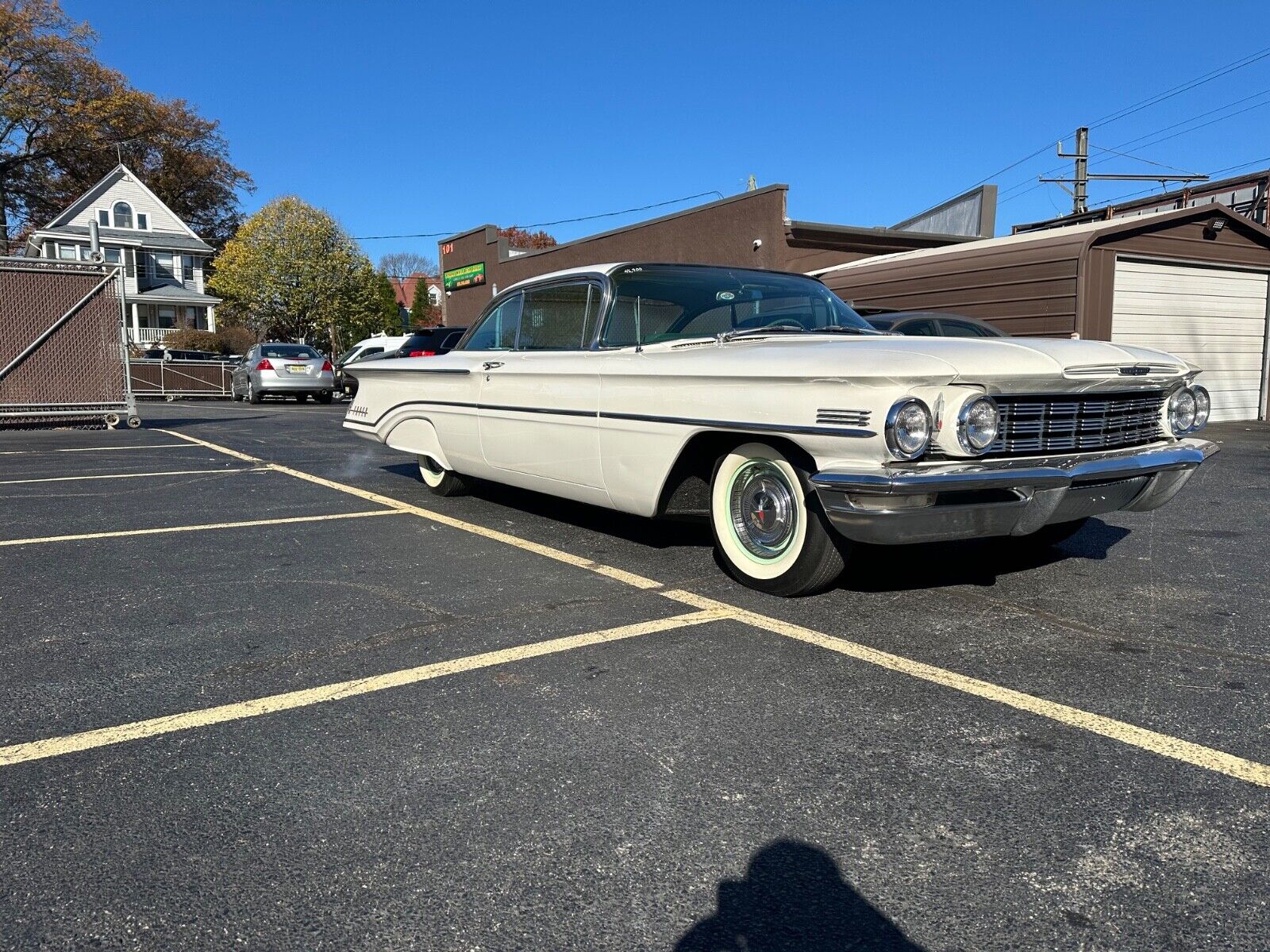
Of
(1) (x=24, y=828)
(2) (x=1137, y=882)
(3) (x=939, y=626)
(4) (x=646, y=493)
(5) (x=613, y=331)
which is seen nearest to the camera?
(2) (x=1137, y=882)

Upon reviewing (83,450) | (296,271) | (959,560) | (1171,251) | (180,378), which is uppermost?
(296,271)

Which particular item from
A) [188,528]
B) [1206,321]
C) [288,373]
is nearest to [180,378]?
[288,373]

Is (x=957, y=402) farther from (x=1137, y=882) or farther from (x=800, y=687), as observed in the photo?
(x=1137, y=882)

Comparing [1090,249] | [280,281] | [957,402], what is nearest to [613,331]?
[957,402]

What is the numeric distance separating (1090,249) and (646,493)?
34.8 feet

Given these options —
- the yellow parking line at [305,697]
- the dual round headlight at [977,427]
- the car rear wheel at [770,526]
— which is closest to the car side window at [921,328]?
the car rear wheel at [770,526]

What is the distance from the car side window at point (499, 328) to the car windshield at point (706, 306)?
3.56 ft

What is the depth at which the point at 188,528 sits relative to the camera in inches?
231

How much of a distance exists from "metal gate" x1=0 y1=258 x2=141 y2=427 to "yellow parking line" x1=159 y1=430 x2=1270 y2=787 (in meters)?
10.2

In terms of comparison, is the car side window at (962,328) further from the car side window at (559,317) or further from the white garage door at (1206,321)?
the car side window at (559,317)

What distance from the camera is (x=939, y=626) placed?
385cm

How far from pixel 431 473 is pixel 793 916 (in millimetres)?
5690

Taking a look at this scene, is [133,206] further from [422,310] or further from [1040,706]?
[1040,706]

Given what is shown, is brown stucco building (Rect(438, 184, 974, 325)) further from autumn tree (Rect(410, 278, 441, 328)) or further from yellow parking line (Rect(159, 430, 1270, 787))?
autumn tree (Rect(410, 278, 441, 328))
